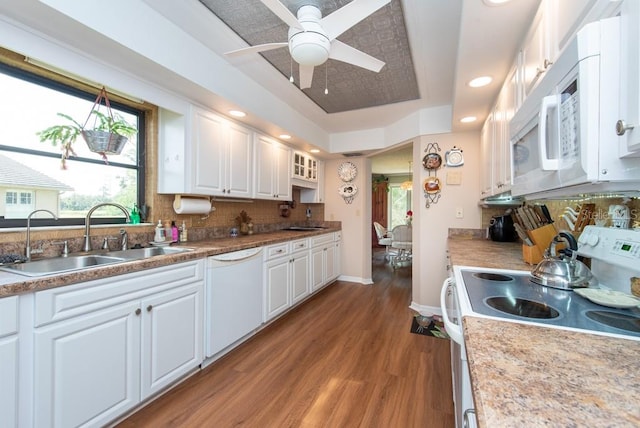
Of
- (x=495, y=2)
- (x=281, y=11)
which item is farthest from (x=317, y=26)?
(x=495, y=2)

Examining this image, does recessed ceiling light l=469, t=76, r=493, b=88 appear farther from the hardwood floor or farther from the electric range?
the hardwood floor

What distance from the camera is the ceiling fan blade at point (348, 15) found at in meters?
1.31

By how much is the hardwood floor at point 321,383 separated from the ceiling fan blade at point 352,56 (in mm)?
2083

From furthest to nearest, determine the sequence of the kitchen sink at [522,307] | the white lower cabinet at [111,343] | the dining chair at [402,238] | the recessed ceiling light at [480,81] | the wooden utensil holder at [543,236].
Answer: the dining chair at [402,238] < the recessed ceiling light at [480,81] < the wooden utensil holder at [543,236] < the white lower cabinet at [111,343] < the kitchen sink at [522,307]

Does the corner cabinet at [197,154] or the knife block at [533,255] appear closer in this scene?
the knife block at [533,255]

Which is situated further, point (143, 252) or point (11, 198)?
point (143, 252)

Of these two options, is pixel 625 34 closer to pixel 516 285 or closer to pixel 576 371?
pixel 576 371

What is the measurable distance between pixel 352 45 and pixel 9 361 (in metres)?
2.49

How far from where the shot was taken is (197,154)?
2271mm

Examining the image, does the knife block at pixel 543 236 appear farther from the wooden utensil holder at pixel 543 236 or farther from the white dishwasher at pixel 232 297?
the white dishwasher at pixel 232 297

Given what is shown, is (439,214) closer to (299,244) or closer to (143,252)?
(299,244)

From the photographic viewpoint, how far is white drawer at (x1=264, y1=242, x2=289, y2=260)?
8.75 feet

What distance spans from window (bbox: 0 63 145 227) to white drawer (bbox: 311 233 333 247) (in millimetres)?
2019

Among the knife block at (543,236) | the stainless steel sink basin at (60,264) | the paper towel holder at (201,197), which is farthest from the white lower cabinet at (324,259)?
the knife block at (543,236)
